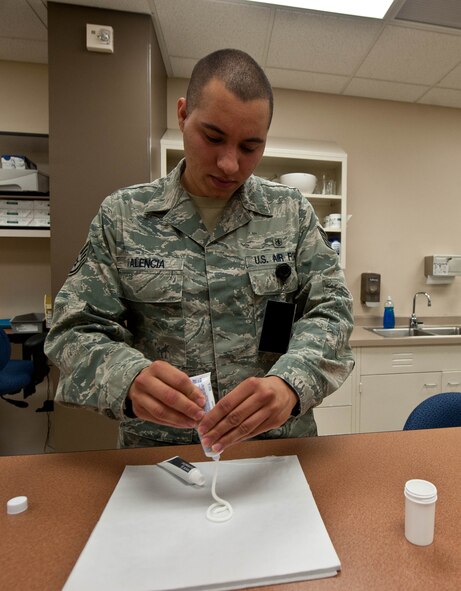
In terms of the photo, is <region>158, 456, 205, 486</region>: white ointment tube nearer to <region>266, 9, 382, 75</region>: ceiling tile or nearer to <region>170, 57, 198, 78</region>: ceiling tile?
<region>266, 9, 382, 75</region>: ceiling tile

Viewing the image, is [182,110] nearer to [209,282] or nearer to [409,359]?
[209,282]

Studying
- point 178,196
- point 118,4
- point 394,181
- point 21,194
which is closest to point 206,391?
point 178,196

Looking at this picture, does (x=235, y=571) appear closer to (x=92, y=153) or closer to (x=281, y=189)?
(x=281, y=189)

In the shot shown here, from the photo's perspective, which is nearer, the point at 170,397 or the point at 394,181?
the point at 170,397

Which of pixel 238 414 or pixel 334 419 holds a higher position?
pixel 238 414

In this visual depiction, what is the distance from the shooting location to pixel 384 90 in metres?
2.48

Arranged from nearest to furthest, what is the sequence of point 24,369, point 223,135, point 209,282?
point 223,135 < point 209,282 < point 24,369

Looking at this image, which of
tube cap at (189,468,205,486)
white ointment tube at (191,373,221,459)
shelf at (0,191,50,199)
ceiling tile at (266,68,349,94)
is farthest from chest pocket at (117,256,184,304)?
ceiling tile at (266,68,349,94)

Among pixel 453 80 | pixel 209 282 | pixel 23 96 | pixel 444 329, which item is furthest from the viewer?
pixel 444 329

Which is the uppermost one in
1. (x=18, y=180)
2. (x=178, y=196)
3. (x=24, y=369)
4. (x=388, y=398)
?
(x=18, y=180)

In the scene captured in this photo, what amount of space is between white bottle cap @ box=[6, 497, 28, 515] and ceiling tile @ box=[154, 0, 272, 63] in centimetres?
208

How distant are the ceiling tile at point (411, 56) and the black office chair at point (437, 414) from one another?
193cm

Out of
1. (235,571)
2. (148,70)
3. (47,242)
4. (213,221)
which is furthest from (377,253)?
(235,571)

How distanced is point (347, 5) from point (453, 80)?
3.82ft
